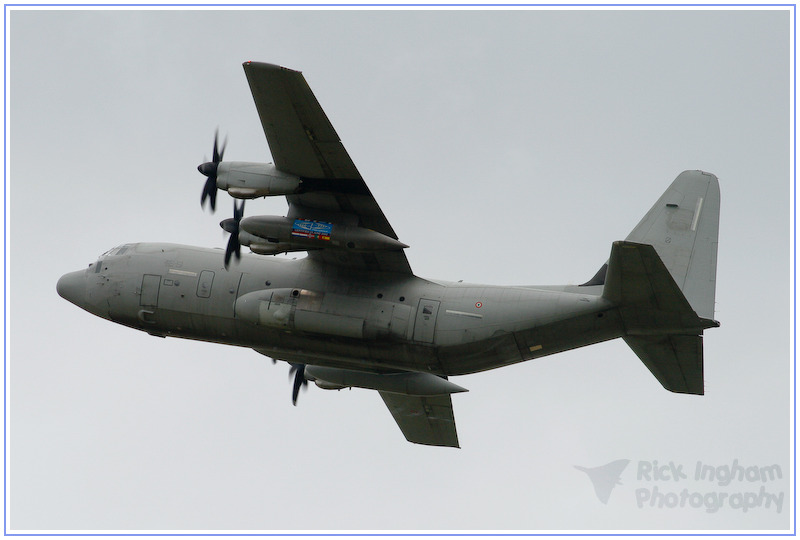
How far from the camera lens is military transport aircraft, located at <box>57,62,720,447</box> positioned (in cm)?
2578

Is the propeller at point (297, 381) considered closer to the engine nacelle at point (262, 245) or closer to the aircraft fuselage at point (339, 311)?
the aircraft fuselage at point (339, 311)

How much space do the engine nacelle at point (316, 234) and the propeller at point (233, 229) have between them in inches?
34.1

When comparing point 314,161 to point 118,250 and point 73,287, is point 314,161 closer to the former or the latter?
point 118,250

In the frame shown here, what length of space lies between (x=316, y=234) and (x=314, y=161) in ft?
6.01

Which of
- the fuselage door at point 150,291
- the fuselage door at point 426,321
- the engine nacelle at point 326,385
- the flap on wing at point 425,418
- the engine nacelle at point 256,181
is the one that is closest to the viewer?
the engine nacelle at point 256,181

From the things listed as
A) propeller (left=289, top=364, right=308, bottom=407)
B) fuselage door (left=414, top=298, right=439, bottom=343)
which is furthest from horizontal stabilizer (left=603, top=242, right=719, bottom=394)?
propeller (left=289, top=364, right=308, bottom=407)

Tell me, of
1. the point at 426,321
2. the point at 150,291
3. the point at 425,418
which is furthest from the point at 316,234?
the point at 425,418

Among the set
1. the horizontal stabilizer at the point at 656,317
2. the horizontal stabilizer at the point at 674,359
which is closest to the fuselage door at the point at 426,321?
the horizontal stabilizer at the point at 656,317

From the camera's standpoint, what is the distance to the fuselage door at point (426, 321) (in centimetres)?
2728

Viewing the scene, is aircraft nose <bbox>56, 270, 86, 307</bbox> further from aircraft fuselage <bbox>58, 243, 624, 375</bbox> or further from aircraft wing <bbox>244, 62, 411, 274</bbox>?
aircraft wing <bbox>244, 62, 411, 274</bbox>

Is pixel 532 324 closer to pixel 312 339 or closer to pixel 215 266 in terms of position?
pixel 312 339

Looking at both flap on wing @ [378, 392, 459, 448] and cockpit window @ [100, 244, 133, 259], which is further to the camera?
flap on wing @ [378, 392, 459, 448]

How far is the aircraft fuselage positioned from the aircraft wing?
65 cm
